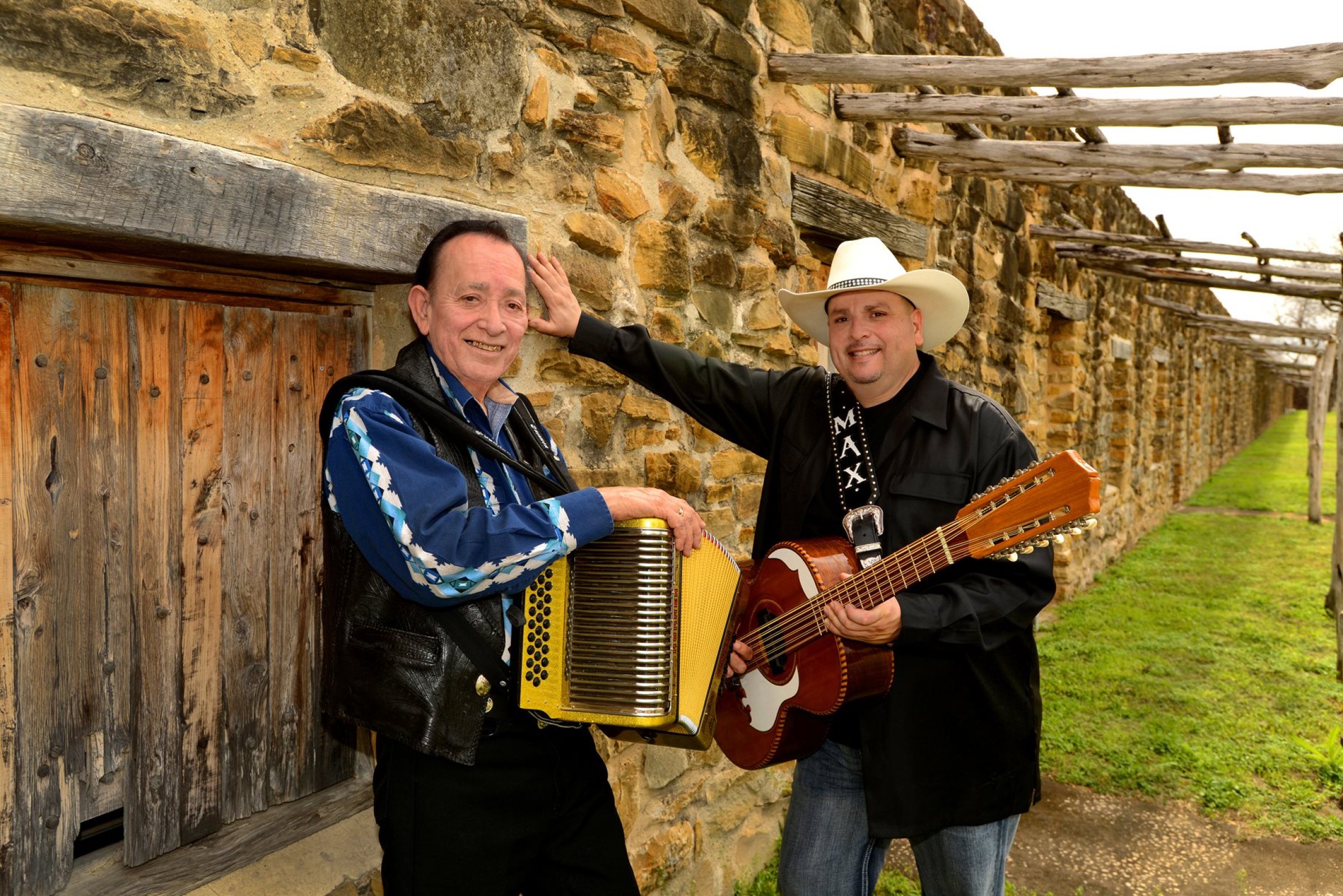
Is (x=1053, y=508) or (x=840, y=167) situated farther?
(x=840, y=167)

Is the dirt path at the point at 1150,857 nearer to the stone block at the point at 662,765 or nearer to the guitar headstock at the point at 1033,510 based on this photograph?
the stone block at the point at 662,765

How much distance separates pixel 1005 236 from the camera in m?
6.34

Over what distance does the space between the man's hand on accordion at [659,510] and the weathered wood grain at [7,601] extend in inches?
45.3

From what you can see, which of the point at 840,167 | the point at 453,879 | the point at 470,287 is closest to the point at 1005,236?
the point at 840,167

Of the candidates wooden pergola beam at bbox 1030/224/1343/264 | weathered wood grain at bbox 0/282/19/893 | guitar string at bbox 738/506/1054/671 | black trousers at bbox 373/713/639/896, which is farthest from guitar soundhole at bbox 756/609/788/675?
wooden pergola beam at bbox 1030/224/1343/264

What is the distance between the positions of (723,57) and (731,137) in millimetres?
278

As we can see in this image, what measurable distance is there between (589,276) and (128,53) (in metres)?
1.34

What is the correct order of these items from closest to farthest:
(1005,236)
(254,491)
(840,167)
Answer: (254,491) → (840,167) → (1005,236)

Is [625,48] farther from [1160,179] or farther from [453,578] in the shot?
[1160,179]

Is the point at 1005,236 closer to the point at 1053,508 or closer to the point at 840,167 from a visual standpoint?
the point at 840,167

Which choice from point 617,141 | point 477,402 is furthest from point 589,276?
point 477,402

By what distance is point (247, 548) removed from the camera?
228 cm

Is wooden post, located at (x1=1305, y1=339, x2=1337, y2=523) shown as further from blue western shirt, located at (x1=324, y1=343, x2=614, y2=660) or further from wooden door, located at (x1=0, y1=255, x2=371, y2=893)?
wooden door, located at (x1=0, y1=255, x2=371, y2=893)

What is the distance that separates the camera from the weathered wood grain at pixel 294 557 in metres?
2.33
